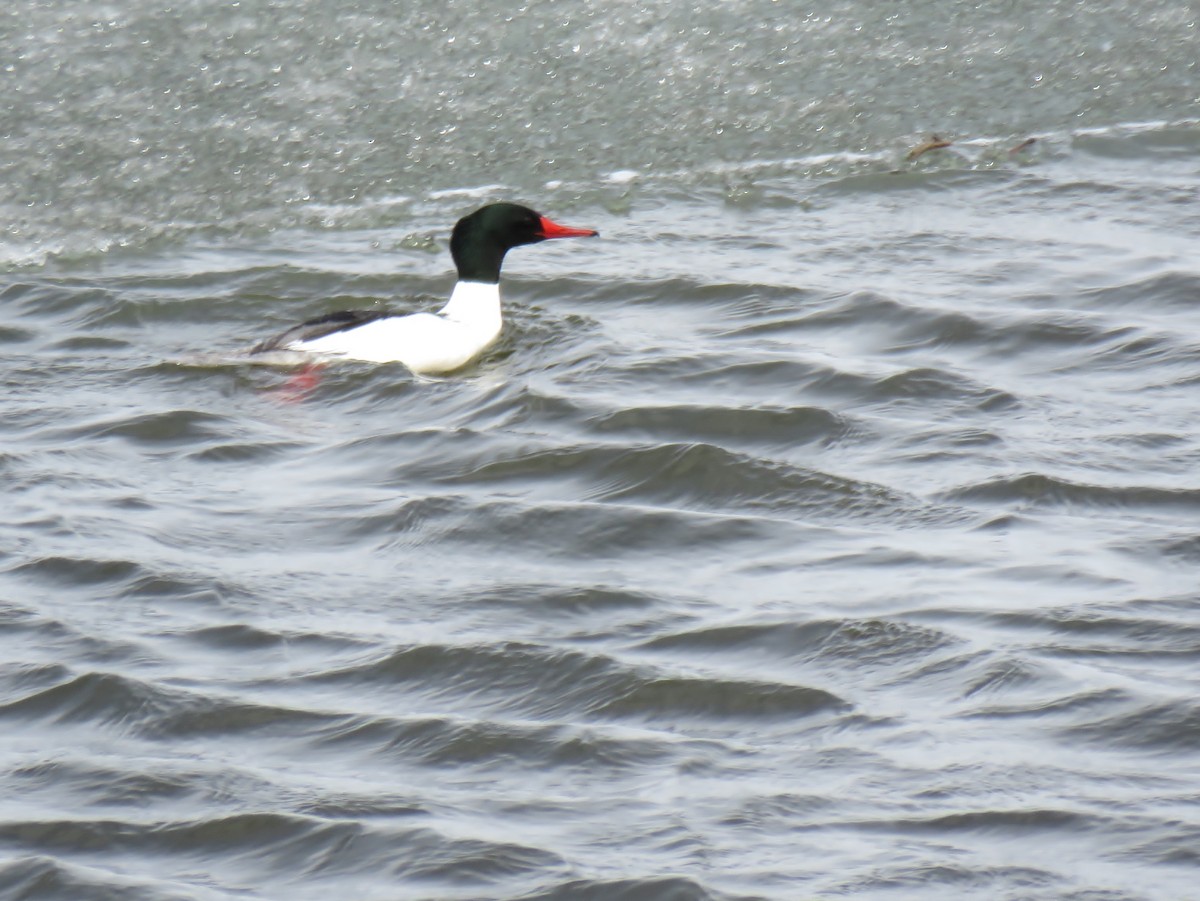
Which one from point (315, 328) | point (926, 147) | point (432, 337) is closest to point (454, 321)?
point (432, 337)

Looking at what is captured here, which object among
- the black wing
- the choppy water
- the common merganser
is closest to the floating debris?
the choppy water

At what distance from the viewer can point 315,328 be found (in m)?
7.91

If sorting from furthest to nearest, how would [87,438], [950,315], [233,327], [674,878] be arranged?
[233,327], [950,315], [87,438], [674,878]

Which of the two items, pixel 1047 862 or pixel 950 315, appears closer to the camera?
pixel 1047 862

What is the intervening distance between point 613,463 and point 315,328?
72.6 inches

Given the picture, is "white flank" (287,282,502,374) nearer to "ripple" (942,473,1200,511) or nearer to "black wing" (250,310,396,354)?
"black wing" (250,310,396,354)

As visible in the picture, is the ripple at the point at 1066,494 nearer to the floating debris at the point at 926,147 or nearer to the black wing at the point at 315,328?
the black wing at the point at 315,328

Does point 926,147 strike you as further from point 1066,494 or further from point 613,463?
point 1066,494

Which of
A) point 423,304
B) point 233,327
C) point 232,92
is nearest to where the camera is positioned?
point 233,327

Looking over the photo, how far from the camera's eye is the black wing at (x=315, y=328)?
7.88 m

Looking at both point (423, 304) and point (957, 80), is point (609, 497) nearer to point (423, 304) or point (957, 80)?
point (423, 304)

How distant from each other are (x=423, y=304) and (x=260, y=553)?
350cm

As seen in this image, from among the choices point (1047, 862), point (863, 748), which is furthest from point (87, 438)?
point (1047, 862)

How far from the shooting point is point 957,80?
1034 cm
